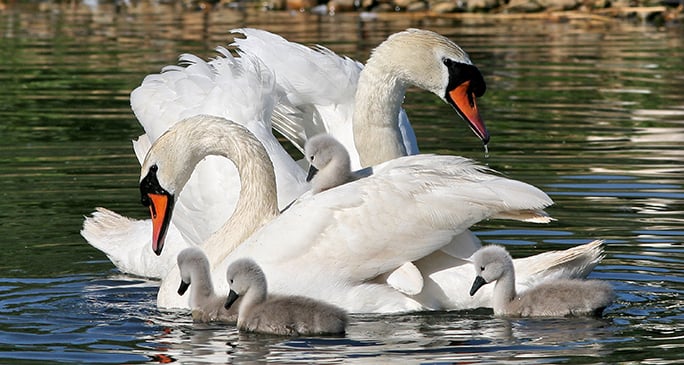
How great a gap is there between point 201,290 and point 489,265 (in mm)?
1391

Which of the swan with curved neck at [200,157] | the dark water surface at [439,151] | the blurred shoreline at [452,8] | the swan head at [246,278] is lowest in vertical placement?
the blurred shoreline at [452,8]

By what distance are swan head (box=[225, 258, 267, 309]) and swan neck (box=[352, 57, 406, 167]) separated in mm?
2182

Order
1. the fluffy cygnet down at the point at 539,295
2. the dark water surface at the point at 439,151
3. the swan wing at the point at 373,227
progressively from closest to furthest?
the dark water surface at the point at 439,151, the fluffy cygnet down at the point at 539,295, the swan wing at the point at 373,227

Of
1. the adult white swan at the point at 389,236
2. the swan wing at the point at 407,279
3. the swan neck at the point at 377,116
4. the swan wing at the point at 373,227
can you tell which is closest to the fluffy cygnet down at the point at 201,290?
the adult white swan at the point at 389,236

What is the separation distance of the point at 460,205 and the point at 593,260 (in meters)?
0.74

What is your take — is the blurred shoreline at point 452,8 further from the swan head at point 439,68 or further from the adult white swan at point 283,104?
the swan head at point 439,68

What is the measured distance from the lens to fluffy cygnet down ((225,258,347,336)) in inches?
272

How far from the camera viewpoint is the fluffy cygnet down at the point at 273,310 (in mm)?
6906

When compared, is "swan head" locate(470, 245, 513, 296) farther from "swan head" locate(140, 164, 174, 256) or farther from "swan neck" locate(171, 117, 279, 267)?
"swan head" locate(140, 164, 174, 256)

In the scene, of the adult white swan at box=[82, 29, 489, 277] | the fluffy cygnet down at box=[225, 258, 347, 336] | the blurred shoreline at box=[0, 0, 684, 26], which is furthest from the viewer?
the blurred shoreline at box=[0, 0, 684, 26]

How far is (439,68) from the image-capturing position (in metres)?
8.95

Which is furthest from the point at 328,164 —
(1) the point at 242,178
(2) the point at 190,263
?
(2) the point at 190,263

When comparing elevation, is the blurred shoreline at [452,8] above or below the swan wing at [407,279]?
below

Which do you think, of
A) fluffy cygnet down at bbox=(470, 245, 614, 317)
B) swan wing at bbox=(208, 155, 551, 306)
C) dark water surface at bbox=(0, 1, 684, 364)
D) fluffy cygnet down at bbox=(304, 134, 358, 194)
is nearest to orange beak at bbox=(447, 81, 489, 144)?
dark water surface at bbox=(0, 1, 684, 364)
